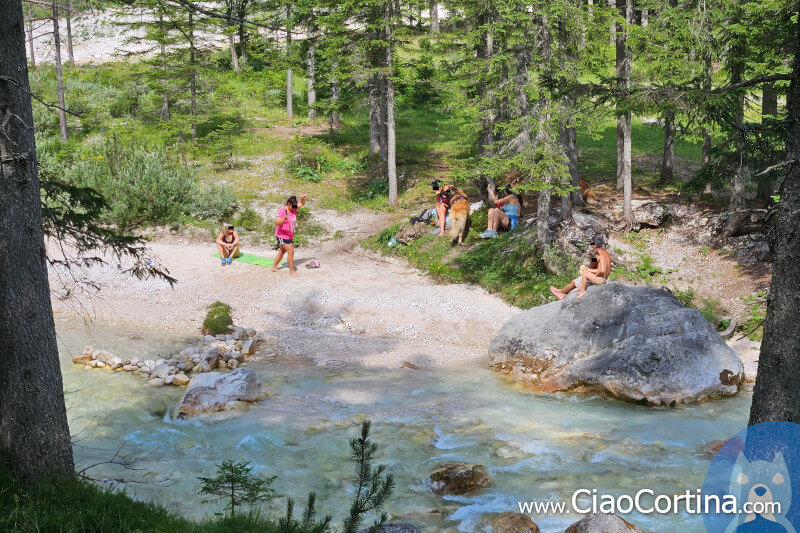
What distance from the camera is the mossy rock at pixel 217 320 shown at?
1293 cm

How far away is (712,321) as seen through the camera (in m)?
13.0

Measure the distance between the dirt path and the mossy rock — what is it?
286 mm

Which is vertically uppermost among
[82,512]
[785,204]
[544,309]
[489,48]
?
[489,48]

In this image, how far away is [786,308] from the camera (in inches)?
216

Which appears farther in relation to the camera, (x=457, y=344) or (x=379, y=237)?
(x=379, y=237)

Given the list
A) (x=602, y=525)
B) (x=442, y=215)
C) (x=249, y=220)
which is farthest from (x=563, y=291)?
(x=249, y=220)

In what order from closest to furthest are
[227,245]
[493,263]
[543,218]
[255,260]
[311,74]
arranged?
[543,218], [493,263], [227,245], [255,260], [311,74]

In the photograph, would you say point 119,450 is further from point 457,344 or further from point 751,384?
point 751,384

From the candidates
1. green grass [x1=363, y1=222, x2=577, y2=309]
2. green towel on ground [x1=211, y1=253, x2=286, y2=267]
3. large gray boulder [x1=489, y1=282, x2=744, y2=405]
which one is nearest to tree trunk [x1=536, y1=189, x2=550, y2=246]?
green grass [x1=363, y1=222, x2=577, y2=309]

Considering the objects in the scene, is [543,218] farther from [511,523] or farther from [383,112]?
[383,112]

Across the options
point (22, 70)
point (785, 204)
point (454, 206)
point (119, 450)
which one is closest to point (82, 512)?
point (119, 450)

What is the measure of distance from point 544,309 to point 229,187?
14.2 m

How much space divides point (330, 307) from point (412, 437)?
6.37m

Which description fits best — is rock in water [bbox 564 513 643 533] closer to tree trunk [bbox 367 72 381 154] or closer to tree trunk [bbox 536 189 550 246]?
tree trunk [bbox 536 189 550 246]
